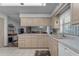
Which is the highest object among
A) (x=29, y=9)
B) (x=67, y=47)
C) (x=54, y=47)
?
(x=29, y=9)

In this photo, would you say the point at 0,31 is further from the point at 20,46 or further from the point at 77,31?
the point at 77,31

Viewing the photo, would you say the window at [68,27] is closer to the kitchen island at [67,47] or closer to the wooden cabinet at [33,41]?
the kitchen island at [67,47]

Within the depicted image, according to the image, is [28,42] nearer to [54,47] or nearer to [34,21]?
[34,21]

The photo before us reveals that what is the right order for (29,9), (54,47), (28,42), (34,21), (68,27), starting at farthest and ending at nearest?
(34,21) < (28,42) < (29,9) < (68,27) < (54,47)

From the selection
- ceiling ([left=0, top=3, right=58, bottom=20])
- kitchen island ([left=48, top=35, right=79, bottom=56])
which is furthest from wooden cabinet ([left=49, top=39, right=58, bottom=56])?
ceiling ([left=0, top=3, right=58, bottom=20])

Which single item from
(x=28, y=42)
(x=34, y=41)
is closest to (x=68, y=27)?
(x=34, y=41)

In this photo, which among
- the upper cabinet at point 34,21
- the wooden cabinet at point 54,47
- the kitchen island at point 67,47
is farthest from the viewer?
the upper cabinet at point 34,21

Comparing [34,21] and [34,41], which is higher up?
[34,21]

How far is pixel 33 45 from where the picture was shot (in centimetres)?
738

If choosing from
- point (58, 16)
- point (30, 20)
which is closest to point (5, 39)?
point (30, 20)

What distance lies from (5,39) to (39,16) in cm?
272

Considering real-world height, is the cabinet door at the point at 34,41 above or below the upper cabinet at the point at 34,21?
below

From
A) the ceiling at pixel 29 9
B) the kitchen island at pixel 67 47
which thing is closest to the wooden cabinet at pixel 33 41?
the ceiling at pixel 29 9

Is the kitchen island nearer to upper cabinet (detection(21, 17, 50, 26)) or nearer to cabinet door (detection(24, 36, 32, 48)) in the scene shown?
cabinet door (detection(24, 36, 32, 48))
